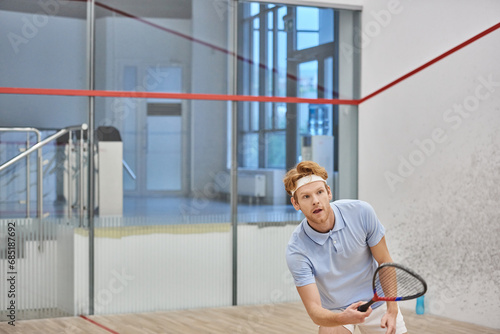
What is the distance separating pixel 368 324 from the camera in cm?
239

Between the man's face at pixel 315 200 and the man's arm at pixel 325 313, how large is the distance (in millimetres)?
208

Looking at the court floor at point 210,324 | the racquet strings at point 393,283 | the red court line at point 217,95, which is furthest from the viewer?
the red court line at point 217,95

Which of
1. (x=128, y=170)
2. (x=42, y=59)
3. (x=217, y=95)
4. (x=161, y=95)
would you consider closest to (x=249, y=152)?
(x=217, y=95)

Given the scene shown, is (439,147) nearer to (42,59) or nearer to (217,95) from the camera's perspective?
(217,95)

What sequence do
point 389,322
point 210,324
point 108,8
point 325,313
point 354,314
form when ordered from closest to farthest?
point 354,314 → point 325,313 → point 389,322 → point 210,324 → point 108,8

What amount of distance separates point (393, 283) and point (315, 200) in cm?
34

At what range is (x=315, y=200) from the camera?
2.19m

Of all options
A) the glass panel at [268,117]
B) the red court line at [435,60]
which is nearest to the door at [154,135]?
the glass panel at [268,117]

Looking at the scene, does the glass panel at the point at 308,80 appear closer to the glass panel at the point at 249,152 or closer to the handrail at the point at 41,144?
the glass panel at the point at 249,152

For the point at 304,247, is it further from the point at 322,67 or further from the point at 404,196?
the point at 322,67

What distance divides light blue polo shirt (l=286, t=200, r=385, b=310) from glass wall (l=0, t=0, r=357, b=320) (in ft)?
7.81

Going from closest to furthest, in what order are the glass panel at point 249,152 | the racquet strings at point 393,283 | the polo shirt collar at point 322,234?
the racquet strings at point 393,283 → the polo shirt collar at point 322,234 → the glass panel at point 249,152

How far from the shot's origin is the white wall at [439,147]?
390 cm

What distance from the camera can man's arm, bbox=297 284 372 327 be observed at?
1.91 m
